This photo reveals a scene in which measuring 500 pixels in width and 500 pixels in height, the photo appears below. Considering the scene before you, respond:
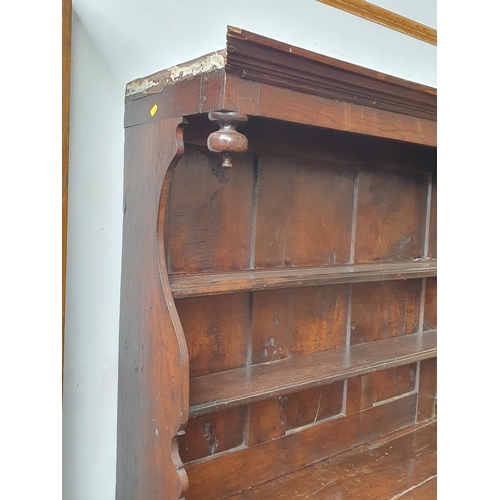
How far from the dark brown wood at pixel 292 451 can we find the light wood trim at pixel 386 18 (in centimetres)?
133

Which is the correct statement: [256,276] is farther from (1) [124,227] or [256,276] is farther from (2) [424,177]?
(2) [424,177]

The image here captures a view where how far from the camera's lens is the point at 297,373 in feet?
4.53

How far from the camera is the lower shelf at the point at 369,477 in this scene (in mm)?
1431

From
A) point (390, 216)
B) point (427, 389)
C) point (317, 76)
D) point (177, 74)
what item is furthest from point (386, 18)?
point (427, 389)

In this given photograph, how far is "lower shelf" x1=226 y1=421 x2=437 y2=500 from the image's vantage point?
143cm

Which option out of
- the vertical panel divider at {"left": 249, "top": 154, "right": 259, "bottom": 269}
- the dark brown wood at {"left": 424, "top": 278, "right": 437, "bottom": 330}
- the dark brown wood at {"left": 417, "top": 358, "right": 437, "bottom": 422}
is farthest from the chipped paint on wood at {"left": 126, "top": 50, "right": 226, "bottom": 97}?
the dark brown wood at {"left": 417, "top": 358, "right": 437, "bottom": 422}

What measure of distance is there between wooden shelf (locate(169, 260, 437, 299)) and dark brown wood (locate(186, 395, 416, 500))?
19.4 inches

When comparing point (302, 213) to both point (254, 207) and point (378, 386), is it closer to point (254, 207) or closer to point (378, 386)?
point (254, 207)

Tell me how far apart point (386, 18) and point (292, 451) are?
1489 millimetres

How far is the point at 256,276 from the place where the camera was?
4.25 feet

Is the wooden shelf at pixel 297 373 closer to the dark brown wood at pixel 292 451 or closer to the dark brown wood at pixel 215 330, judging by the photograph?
the dark brown wood at pixel 215 330

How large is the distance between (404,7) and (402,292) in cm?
104

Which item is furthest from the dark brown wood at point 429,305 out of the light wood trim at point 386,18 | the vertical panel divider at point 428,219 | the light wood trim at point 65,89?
the light wood trim at point 65,89
